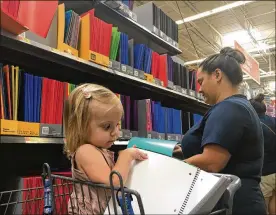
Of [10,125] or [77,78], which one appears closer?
[10,125]

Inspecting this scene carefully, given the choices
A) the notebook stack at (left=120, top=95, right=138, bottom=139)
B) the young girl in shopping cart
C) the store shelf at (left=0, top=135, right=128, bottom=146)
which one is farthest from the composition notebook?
the notebook stack at (left=120, top=95, right=138, bottom=139)

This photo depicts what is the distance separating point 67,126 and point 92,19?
1.16m

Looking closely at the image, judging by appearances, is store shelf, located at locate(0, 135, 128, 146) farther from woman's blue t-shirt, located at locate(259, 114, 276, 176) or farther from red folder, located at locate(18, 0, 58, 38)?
woman's blue t-shirt, located at locate(259, 114, 276, 176)

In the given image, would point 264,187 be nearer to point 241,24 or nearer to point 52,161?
point 52,161

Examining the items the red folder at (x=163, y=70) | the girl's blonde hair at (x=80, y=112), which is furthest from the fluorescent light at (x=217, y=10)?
the girl's blonde hair at (x=80, y=112)

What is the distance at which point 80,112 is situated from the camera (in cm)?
101

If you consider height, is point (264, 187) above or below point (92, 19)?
below

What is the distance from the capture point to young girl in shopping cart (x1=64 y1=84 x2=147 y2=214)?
0.91 meters

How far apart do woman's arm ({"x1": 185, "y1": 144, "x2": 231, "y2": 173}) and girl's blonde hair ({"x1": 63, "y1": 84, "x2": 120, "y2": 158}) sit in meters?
0.50

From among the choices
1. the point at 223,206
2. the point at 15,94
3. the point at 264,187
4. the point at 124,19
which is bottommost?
the point at 264,187

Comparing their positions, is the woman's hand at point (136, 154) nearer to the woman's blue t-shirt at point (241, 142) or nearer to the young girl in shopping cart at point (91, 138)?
the young girl in shopping cart at point (91, 138)

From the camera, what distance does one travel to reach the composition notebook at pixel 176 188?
0.71 meters

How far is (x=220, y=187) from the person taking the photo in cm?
73

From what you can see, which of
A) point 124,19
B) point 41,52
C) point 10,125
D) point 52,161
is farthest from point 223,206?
point 124,19
